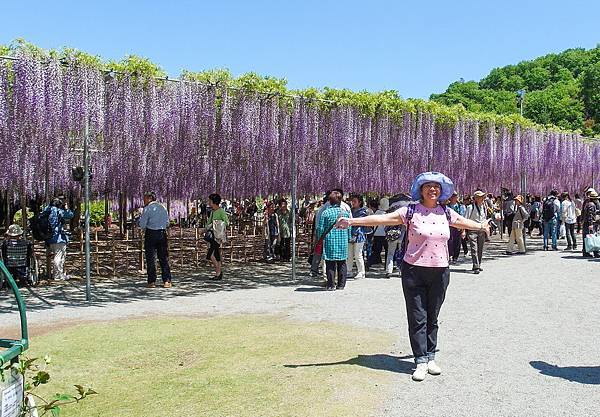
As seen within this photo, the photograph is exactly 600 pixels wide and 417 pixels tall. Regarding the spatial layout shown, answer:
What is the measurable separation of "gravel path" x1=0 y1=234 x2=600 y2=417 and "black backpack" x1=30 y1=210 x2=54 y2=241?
0.94 metres

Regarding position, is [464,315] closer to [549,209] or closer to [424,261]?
[424,261]

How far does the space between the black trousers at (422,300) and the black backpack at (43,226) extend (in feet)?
24.6

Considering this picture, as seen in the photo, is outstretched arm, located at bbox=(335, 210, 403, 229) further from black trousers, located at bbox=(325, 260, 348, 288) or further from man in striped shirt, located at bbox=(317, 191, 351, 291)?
black trousers, located at bbox=(325, 260, 348, 288)

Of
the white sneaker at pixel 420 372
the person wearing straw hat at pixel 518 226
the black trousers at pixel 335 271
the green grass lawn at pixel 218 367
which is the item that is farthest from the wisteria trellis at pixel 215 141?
the white sneaker at pixel 420 372

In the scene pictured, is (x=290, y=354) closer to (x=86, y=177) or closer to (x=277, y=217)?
(x=86, y=177)

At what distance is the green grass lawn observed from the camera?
4121 millimetres

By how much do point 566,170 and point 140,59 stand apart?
1535 cm

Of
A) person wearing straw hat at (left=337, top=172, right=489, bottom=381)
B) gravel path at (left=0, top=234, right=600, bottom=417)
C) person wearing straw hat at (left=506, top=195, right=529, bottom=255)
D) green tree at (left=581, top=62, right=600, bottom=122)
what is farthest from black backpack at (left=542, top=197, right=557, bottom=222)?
green tree at (left=581, top=62, right=600, bottom=122)

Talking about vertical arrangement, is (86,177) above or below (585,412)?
above

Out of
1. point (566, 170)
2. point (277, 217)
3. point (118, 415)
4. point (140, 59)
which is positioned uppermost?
point (140, 59)

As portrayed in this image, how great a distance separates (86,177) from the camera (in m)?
8.20

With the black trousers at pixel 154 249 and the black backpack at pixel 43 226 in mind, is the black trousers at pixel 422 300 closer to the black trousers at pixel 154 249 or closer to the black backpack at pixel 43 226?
the black trousers at pixel 154 249

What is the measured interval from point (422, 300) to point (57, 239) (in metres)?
7.65

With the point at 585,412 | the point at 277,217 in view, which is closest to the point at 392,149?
the point at 277,217
